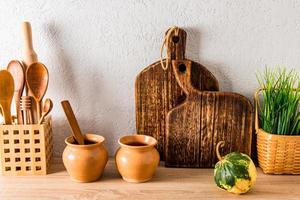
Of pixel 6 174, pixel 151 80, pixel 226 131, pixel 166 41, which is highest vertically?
pixel 166 41

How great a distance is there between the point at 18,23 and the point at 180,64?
49 centimetres

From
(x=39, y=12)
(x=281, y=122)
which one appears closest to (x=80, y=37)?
(x=39, y=12)

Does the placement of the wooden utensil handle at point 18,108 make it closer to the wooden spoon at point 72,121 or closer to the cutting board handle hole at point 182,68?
the wooden spoon at point 72,121

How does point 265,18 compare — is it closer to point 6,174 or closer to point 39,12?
point 39,12

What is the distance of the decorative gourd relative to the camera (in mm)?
788

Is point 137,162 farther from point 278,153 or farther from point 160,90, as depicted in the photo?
point 278,153

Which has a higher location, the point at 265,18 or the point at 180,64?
the point at 265,18

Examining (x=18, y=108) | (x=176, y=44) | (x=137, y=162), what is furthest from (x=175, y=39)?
(x=18, y=108)

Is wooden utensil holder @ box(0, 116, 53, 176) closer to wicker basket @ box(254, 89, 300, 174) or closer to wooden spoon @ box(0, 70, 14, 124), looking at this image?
wooden spoon @ box(0, 70, 14, 124)

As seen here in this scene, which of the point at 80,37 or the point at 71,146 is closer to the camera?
the point at 71,146

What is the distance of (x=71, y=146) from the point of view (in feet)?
2.81

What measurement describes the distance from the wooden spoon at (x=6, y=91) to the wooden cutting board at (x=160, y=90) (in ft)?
1.13

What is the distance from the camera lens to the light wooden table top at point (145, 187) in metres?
0.80

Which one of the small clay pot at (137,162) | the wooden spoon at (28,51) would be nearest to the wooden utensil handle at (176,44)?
the small clay pot at (137,162)
